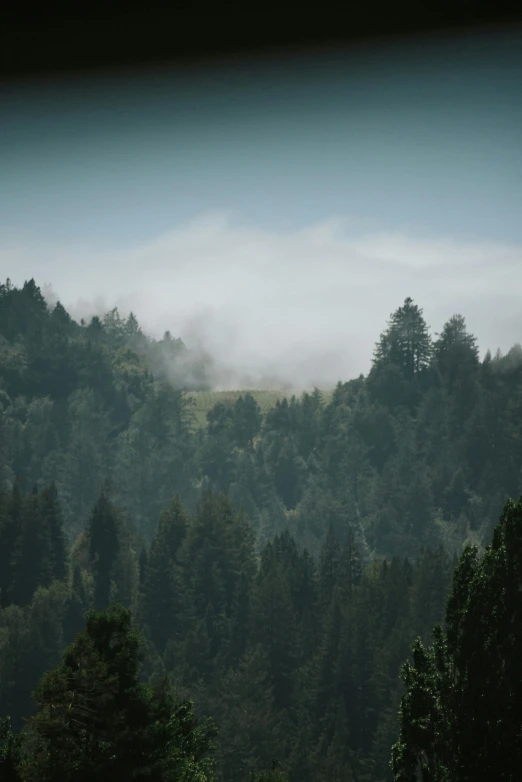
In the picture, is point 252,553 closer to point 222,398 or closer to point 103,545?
point 103,545

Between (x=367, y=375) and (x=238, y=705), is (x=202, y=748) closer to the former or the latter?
(x=238, y=705)

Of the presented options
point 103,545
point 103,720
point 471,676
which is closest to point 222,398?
point 103,545

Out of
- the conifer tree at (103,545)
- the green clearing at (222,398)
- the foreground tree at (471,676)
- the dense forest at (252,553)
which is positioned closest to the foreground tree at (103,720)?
the dense forest at (252,553)

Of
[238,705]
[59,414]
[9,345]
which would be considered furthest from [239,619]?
[9,345]

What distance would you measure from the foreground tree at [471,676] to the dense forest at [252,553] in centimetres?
4

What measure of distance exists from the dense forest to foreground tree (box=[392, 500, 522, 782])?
4 centimetres

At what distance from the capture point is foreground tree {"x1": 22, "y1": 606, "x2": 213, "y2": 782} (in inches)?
758

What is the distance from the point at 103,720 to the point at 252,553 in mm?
66396

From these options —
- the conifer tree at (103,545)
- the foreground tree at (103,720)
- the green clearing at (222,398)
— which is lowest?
the foreground tree at (103,720)

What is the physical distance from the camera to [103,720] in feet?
66.2

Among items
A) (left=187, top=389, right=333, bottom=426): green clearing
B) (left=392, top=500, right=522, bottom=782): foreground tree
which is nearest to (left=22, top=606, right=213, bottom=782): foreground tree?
(left=392, top=500, right=522, bottom=782): foreground tree

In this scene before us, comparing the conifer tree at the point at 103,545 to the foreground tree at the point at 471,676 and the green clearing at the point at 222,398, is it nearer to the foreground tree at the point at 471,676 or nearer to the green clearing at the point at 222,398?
the green clearing at the point at 222,398

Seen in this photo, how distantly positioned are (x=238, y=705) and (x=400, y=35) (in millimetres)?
52499

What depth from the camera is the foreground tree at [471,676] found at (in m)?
16.7
